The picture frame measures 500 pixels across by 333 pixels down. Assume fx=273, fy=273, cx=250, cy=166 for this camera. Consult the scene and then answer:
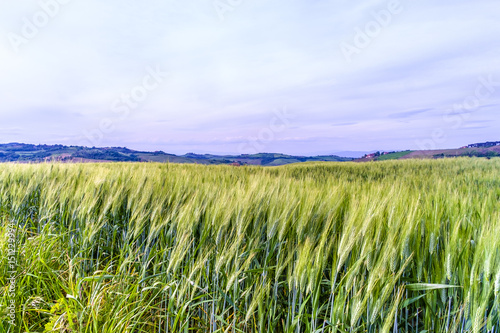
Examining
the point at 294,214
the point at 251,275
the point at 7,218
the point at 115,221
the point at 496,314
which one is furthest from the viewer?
the point at 7,218

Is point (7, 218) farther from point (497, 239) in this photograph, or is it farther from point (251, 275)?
point (497, 239)

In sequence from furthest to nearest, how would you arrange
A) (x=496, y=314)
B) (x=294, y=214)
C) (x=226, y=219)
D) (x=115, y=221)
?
(x=115, y=221), (x=294, y=214), (x=226, y=219), (x=496, y=314)

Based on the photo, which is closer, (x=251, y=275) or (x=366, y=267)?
(x=366, y=267)

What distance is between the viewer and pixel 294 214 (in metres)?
1.67

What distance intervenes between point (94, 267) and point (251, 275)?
146 centimetres

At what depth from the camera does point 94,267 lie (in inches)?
84.7

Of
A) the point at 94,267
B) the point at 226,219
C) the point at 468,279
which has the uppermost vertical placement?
the point at 226,219

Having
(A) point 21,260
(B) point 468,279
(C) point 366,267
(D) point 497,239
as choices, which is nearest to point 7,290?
(A) point 21,260

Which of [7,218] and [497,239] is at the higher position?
[497,239]

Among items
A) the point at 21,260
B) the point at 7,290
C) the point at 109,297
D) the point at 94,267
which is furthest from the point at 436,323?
the point at 21,260

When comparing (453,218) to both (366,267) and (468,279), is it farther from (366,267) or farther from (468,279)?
(366,267)

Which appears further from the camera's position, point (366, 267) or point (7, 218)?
point (7, 218)

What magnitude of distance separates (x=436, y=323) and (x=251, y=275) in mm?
821

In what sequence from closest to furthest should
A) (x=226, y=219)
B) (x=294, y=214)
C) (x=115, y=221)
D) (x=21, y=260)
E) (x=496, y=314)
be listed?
(x=496, y=314)
(x=226, y=219)
(x=294, y=214)
(x=21, y=260)
(x=115, y=221)
